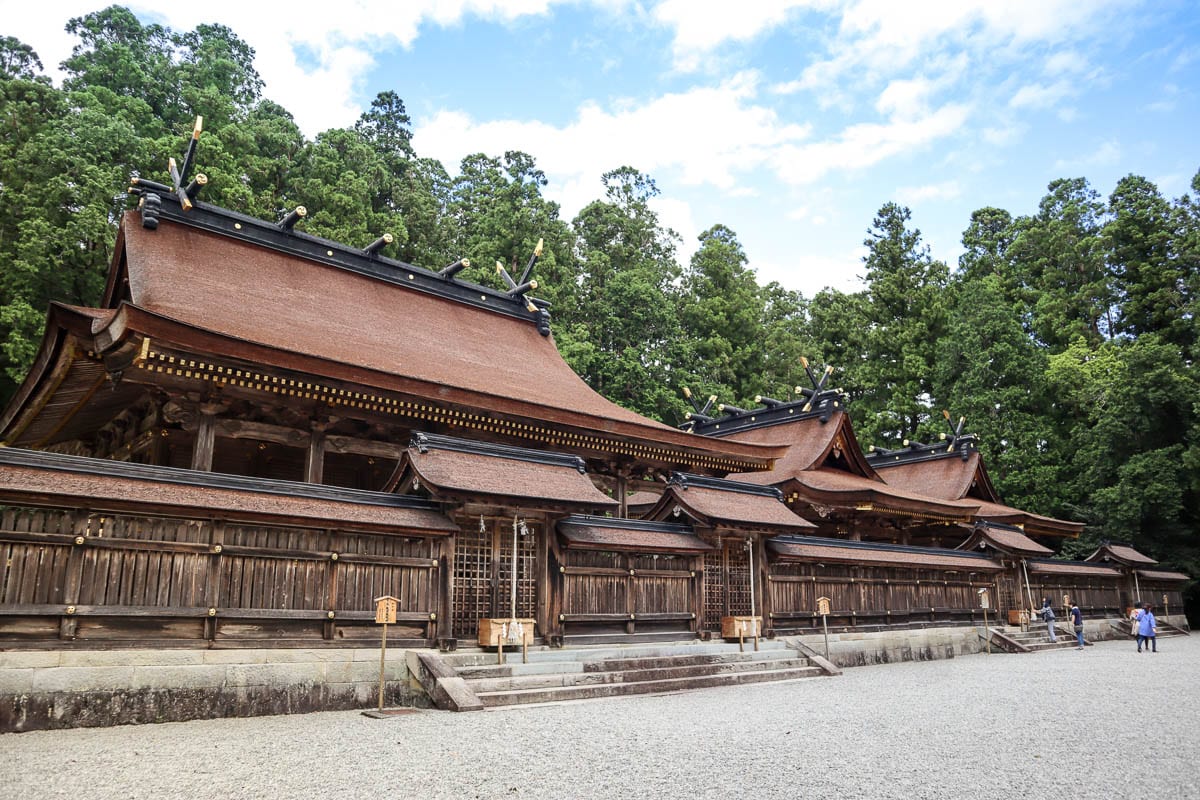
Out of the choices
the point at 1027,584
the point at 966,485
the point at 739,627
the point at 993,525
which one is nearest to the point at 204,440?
the point at 739,627

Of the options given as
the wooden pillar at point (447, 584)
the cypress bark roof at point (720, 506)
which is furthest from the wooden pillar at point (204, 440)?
the cypress bark roof at point (720, 506)

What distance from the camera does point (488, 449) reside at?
12680mm

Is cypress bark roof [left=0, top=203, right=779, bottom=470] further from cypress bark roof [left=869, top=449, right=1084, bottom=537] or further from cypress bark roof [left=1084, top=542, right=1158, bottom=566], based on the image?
cypress bark roof [left=1084, top=542, right=1158, bottom=566]

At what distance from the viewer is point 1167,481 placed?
2802cm

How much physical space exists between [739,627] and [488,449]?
5865 mm

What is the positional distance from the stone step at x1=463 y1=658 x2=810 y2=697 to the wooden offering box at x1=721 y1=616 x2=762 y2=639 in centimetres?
83

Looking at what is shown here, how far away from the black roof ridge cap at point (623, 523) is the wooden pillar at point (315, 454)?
3.99 m

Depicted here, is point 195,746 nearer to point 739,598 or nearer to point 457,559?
point 457,559

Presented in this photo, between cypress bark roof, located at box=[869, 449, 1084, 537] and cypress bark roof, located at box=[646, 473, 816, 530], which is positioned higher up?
cypress bark roof, located at box=[869, 449, 1084, 537]

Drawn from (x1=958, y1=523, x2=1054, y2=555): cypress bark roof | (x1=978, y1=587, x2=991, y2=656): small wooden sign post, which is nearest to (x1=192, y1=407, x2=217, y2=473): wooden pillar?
(x1=978, y1=587, x2=991, y2=656): small wooden sign post

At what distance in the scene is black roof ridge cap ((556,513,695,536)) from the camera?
1324 centimetres

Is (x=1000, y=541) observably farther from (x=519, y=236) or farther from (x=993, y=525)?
(x=519, y=236)

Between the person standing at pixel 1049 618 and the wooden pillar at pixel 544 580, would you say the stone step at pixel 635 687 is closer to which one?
the wooden pillar at pixel 544 580

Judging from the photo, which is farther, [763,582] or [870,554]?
[870,554]
